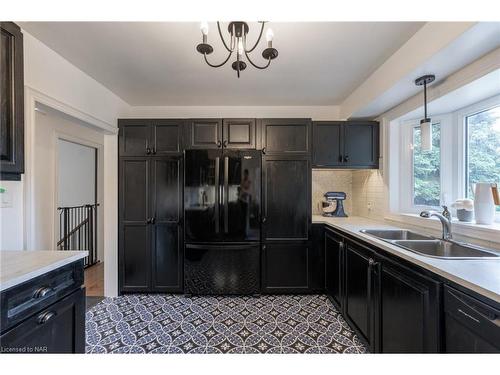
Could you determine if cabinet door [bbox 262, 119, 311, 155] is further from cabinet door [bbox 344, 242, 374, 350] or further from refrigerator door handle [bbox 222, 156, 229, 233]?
cabinet door [bbox 344, 242, 374, 350]

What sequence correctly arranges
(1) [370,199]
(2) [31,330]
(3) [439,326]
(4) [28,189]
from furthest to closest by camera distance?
(1) [370,199] < (4) [28,189] < (3) [439,326] < (2) [31,330]

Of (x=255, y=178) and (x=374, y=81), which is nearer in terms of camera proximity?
(x=374, y=81)

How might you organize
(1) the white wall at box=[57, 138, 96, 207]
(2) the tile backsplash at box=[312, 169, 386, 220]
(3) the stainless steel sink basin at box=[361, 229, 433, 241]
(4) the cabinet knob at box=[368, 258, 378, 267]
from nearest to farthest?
(4) the cabinet knob at box=[368, 258, 378, 267] → (3) the stainless steel sink basin at box=[361, 229, 433, 241] → (2) the tile backsplash at box=[312, 169, 386, 220] → (1) the white wall at box=[57, 138, 96, 207]

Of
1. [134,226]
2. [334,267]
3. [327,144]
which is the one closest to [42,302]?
[134,226]

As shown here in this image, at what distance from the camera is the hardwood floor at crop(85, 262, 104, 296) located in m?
2.93

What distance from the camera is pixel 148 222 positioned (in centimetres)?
274

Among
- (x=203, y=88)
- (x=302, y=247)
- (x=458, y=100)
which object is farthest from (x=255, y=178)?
(x=458, y=100)

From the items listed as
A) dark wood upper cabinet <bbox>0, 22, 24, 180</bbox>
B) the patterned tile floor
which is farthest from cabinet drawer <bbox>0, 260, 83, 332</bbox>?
the patterned tile floor

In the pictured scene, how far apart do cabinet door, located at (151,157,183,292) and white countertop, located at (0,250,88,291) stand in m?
1.40

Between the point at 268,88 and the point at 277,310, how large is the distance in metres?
2.44

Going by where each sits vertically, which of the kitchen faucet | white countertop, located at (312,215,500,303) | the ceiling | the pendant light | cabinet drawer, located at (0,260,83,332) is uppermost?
the ceiling

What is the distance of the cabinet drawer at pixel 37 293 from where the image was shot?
2.97 ft

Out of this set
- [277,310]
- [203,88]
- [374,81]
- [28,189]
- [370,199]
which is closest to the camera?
[28,189]
